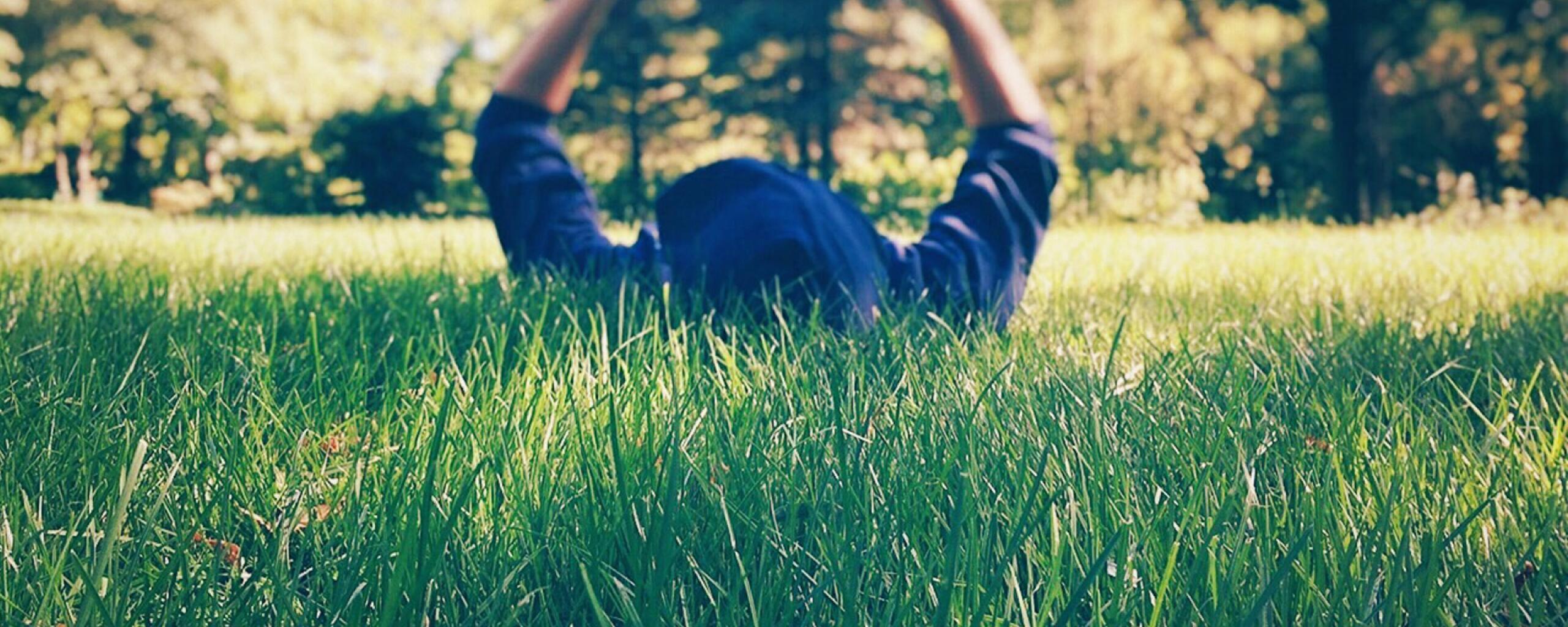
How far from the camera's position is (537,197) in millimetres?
2389

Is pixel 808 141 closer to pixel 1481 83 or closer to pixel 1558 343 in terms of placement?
pixel 1481 83

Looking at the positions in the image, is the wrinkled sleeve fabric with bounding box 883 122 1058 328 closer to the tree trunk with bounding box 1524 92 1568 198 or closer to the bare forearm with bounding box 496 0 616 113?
the bare forearm with bounding box 496 0 616 113

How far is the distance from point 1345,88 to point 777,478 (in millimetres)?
13200

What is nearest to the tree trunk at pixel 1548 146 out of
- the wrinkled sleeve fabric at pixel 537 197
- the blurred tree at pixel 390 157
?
the blurred tree at pixel 390 157

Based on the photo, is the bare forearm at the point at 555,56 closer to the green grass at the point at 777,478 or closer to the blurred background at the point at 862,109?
the green grass at the point at 777,478

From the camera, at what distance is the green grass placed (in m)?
0.83

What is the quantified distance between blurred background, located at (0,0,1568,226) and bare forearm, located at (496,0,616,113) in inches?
232

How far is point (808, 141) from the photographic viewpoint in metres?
15.8

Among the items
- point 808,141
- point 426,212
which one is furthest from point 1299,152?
point 426,212

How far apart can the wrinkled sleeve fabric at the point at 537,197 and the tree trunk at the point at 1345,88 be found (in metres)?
11.6

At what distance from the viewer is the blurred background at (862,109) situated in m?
12.1

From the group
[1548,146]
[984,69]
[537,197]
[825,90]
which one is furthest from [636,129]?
[984,69]

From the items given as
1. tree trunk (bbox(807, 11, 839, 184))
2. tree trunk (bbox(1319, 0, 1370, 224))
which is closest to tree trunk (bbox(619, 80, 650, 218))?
tree trunk (bbox(807, 11, 839, 184))

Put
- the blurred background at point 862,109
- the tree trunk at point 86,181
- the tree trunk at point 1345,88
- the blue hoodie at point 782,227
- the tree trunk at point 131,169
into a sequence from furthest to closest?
1. the blurred background at point 862,109
2. the tree trunk at point 1345,88
3. the tree trunk at point 86,181
4. the tree trunk at point 131,169
5. the blue hoodie at point 782,227
